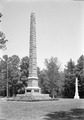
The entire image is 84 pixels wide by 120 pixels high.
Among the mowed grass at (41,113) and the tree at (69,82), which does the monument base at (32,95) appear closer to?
the mowed grass at (41,113)

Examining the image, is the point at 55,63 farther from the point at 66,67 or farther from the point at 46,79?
the point at 66,67

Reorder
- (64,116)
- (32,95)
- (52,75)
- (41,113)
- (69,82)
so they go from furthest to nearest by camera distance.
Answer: (69,82) → (52,75) → (32,95) → (41,113) → (64,116)

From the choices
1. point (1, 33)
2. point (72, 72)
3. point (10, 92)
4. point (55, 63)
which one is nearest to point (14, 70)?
point (10, 92)

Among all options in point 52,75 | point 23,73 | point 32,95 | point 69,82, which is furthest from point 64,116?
point 23,73

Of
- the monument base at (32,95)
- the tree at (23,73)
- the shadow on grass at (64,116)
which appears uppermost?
the tree at (23,73)

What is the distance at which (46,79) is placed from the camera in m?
43.2

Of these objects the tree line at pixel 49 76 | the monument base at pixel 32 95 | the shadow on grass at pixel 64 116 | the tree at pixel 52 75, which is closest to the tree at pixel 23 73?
the tree line at pixel 49 76

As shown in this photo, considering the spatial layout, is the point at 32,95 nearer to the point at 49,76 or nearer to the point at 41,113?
the point at 41,113

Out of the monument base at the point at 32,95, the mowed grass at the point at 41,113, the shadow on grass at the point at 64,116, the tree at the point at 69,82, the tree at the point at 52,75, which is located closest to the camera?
the shadow on grass at the point at 64,116

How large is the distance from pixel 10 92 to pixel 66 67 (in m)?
17.0

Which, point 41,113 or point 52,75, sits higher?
point 52,75

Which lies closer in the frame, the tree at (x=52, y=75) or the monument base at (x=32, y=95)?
the monument base at (x=32, y=95)

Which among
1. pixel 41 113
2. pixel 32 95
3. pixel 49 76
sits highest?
pixel 49 76

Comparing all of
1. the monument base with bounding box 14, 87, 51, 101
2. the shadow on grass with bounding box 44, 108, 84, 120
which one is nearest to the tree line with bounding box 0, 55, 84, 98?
the monument base with bounding box 14, 87, 51, 101
